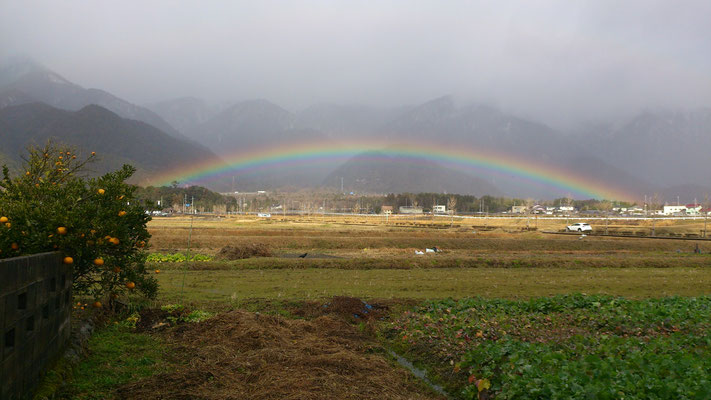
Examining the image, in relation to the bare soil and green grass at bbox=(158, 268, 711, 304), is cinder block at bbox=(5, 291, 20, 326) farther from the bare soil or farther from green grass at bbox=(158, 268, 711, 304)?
green grass at bbox=(158, 268, 711, 304)

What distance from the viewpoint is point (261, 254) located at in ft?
135

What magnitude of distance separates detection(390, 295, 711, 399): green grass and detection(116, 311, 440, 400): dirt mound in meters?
1.44

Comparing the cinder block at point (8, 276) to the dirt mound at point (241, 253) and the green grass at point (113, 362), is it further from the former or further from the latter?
the dirt mound at point (241, 253)

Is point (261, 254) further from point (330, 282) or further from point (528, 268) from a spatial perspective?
point (528, 268)

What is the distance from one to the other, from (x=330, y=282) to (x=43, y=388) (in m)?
19.4

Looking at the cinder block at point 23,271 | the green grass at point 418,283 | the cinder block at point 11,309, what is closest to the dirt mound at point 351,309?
the green grass at point 418,283

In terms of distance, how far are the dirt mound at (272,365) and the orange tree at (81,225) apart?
8.27ft

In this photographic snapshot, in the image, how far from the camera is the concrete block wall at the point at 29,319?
22.0 feet

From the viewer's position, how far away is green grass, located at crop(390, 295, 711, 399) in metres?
8.18

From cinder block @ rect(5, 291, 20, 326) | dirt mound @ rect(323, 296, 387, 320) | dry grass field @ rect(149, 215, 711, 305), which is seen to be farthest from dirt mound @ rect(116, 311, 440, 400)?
dry grass field @ rect(149, 215, 711, 305)

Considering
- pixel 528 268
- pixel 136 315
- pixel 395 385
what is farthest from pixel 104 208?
pixel 528 268

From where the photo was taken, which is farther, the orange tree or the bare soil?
the orange tree

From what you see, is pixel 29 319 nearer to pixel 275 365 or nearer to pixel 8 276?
pixel 8 276

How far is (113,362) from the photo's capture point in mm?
10484
